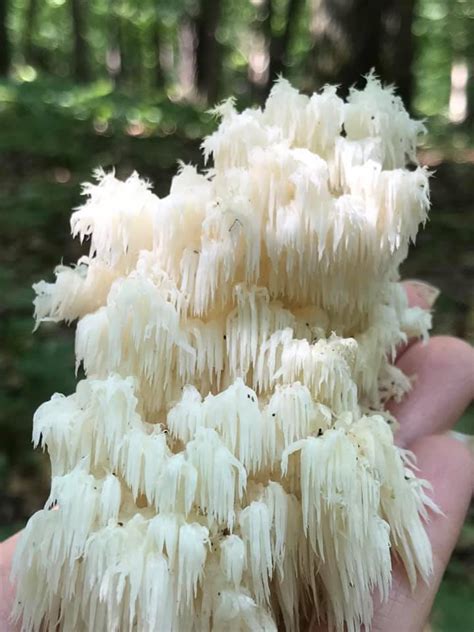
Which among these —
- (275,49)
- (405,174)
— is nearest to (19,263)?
(405,174)

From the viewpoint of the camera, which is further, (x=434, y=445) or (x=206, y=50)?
(x=206, y=50)

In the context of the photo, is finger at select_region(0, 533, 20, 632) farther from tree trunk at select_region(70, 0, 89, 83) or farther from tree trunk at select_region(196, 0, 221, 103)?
tree trunk at select_region(70, 0, 89, 83)

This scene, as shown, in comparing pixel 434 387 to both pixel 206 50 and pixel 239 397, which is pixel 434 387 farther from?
pixel 206 50

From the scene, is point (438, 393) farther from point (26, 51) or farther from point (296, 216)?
point (26, 51)

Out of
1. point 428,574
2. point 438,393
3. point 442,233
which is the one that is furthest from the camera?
point 442,233

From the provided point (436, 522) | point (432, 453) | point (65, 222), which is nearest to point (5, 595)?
point (436, 522)

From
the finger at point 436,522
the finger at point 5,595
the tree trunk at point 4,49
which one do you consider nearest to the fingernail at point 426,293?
the finger at point 436,522

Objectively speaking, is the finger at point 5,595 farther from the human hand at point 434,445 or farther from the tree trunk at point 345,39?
the tree trunk at point 345,39
